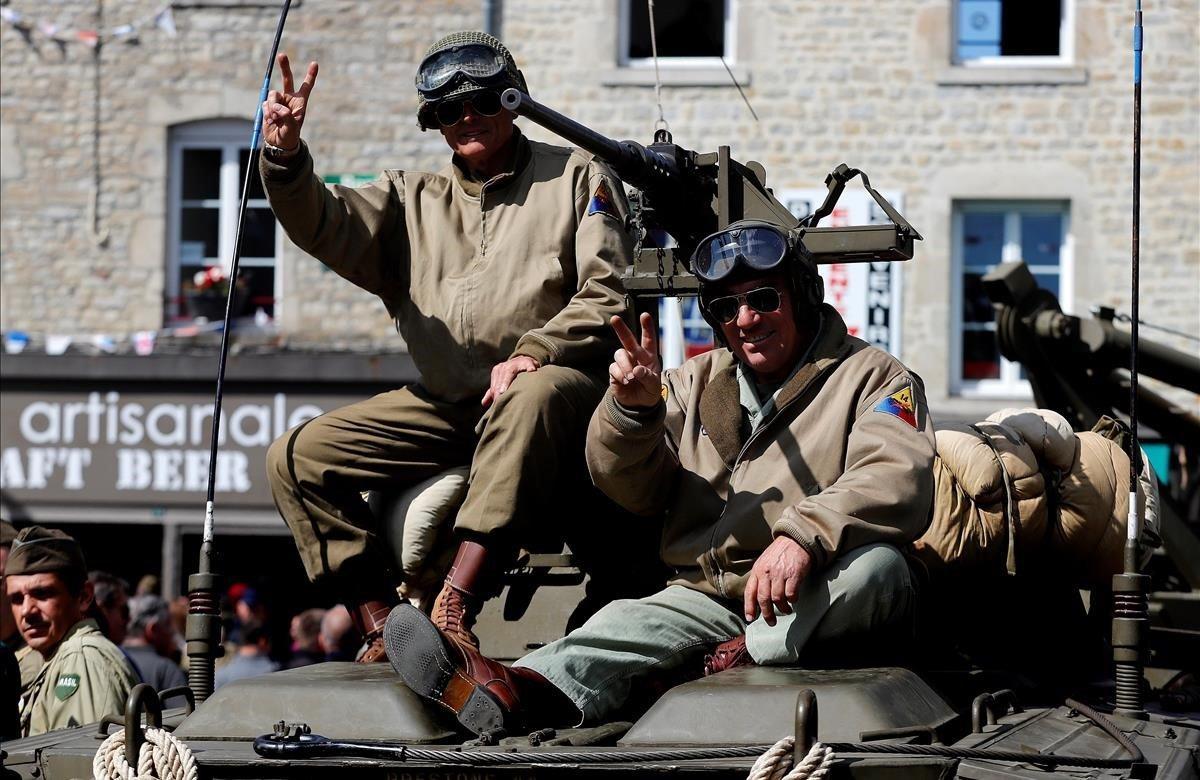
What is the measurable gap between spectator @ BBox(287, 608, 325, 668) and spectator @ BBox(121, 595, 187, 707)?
0.92 m

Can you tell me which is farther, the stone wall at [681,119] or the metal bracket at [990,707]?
the stone wall at [681,119]

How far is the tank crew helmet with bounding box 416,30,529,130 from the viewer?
5648 millimetres

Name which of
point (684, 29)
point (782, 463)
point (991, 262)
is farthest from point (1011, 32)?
point (782, 463)

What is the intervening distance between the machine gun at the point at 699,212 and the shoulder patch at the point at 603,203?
0.24ft

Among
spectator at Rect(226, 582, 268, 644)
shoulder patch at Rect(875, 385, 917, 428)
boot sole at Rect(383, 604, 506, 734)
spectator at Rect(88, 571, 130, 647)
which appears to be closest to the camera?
boot sole at Rect(383, 604, 506, 734)

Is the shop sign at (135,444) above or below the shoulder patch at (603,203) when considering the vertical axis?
below

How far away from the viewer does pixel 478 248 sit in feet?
19.2

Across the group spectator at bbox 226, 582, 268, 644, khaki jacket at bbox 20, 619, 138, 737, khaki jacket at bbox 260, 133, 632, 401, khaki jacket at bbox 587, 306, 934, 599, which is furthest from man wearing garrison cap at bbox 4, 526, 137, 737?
spectator at bbox 226, 582, 268, 644

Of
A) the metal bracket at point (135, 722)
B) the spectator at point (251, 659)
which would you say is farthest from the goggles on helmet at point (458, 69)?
the spectator at point (251, 659)

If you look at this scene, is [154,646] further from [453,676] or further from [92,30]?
[92,30]

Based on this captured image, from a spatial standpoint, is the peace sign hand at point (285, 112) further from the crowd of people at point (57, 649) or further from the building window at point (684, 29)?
the building window at point (684, 29)

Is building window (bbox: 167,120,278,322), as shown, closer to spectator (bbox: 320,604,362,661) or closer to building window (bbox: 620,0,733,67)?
building window (bbox: 620,0,733,67)

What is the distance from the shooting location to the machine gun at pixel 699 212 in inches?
221

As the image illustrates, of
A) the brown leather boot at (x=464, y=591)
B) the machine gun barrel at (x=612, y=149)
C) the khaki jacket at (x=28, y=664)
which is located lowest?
the khaki jacket at (x=28, y=664)
